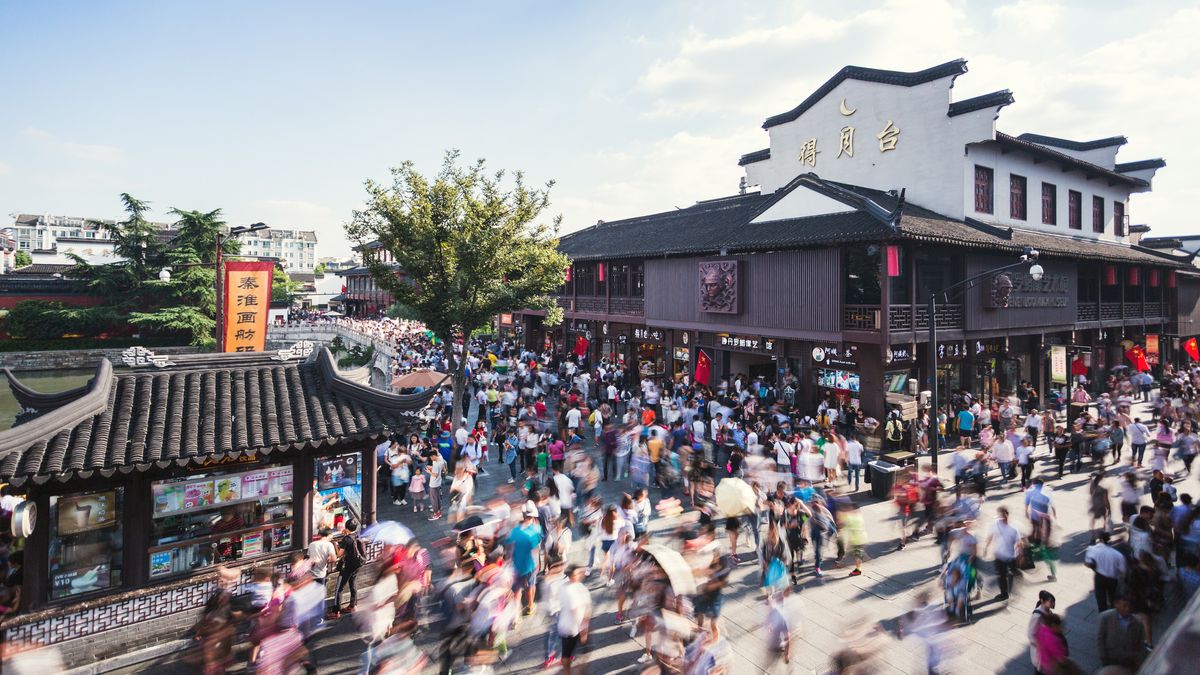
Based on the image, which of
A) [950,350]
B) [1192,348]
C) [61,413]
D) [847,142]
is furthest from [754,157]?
[61,413]

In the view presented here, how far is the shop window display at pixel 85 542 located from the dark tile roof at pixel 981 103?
27.0 metres

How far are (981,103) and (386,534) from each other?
24.4 metres

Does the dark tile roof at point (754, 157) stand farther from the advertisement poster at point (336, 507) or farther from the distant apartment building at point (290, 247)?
the distant apartment building at point (290, 247)

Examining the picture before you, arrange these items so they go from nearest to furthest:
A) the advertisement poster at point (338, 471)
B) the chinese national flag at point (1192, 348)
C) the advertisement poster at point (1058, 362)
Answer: the advertisement poster at point (338, 471)
the advertisement poster at point (1058, 362)
the chinese national flag at point (1192, 348)

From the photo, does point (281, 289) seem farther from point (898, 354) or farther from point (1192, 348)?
point (1192, 348)

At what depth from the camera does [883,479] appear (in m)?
14.2

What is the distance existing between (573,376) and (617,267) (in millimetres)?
6706

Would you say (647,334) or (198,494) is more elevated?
(647,334)

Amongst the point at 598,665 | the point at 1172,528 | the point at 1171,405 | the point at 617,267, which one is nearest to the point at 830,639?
the point at 598,665

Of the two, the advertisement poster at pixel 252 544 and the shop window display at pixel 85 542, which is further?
the advertisement poster at pixel 252 544

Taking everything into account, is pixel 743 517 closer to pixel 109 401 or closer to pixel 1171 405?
pixel 109 401

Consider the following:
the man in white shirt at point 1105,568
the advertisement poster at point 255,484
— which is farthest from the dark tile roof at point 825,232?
the advertisement poster at point 255,484

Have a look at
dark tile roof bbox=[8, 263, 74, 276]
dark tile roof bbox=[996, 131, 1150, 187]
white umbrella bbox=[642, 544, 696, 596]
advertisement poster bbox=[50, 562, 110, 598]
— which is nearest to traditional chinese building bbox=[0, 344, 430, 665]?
advertisement poster bbox=[50, 562, 110, 598]

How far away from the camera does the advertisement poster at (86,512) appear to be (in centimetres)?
811
